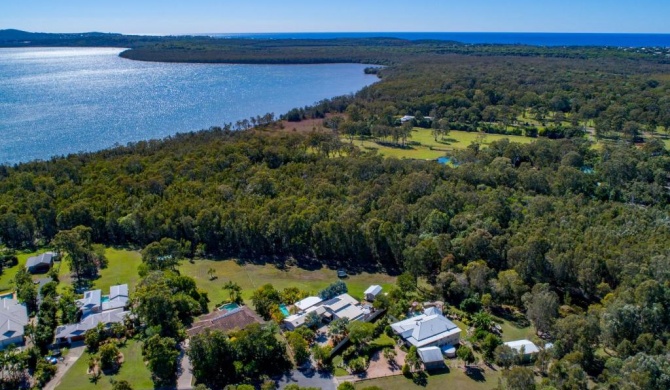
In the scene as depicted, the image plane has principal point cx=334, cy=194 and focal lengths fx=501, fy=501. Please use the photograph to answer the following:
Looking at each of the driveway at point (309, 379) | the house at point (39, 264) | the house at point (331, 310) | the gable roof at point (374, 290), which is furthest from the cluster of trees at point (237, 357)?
the house at point (39, 264)

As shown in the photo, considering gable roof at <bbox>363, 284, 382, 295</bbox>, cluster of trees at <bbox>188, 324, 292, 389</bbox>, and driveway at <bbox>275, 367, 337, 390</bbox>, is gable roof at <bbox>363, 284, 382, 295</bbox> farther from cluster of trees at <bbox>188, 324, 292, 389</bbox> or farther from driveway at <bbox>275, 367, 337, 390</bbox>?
cluster of trees at <bbox>188, 324, 292, 389</bbox>

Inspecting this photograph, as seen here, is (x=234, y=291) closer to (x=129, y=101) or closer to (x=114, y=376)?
(x=114, y=376)

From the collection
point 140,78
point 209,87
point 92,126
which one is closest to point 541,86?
point 209,87

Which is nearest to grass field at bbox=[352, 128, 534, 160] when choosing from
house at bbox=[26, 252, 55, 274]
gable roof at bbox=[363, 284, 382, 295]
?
gable roof at bbox=[363, 284, 382, 295]

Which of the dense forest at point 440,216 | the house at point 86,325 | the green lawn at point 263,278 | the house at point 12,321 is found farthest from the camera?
the green lawn at point 263,278

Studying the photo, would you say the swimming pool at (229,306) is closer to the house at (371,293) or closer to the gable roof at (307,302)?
the gable roof at (307,302)

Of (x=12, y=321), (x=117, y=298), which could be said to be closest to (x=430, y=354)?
(x=117, y=298)
